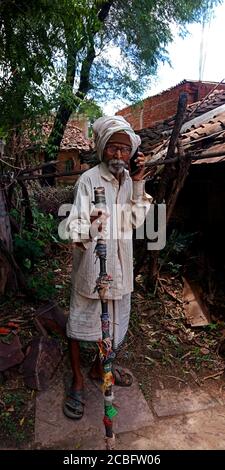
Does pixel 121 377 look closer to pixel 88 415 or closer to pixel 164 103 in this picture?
pixel 88 415

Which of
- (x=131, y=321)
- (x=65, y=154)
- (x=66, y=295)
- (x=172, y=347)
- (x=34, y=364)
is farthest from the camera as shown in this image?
(x=65, y=154)

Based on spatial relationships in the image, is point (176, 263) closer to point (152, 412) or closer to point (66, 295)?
point (66, 295)

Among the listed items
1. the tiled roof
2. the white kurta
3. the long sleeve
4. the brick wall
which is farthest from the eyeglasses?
the brick wall

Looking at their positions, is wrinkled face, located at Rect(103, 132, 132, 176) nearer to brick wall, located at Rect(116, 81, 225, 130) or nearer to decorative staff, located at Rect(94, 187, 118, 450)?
decorative staff, located at Rect(94, 187, 118, 450)

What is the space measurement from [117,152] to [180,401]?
6.76 feet

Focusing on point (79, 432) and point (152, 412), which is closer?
point (79, 432)

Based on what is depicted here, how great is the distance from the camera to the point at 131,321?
3752 millimetres

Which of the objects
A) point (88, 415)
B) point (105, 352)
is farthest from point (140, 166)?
point (88, 415)

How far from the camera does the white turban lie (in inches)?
87.6

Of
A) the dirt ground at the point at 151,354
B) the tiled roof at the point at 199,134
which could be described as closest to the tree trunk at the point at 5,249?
the dirt ground at the point at 151,354

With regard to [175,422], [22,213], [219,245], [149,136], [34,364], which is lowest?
[175,422]

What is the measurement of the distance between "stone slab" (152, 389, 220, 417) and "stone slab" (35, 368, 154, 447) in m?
0.12
